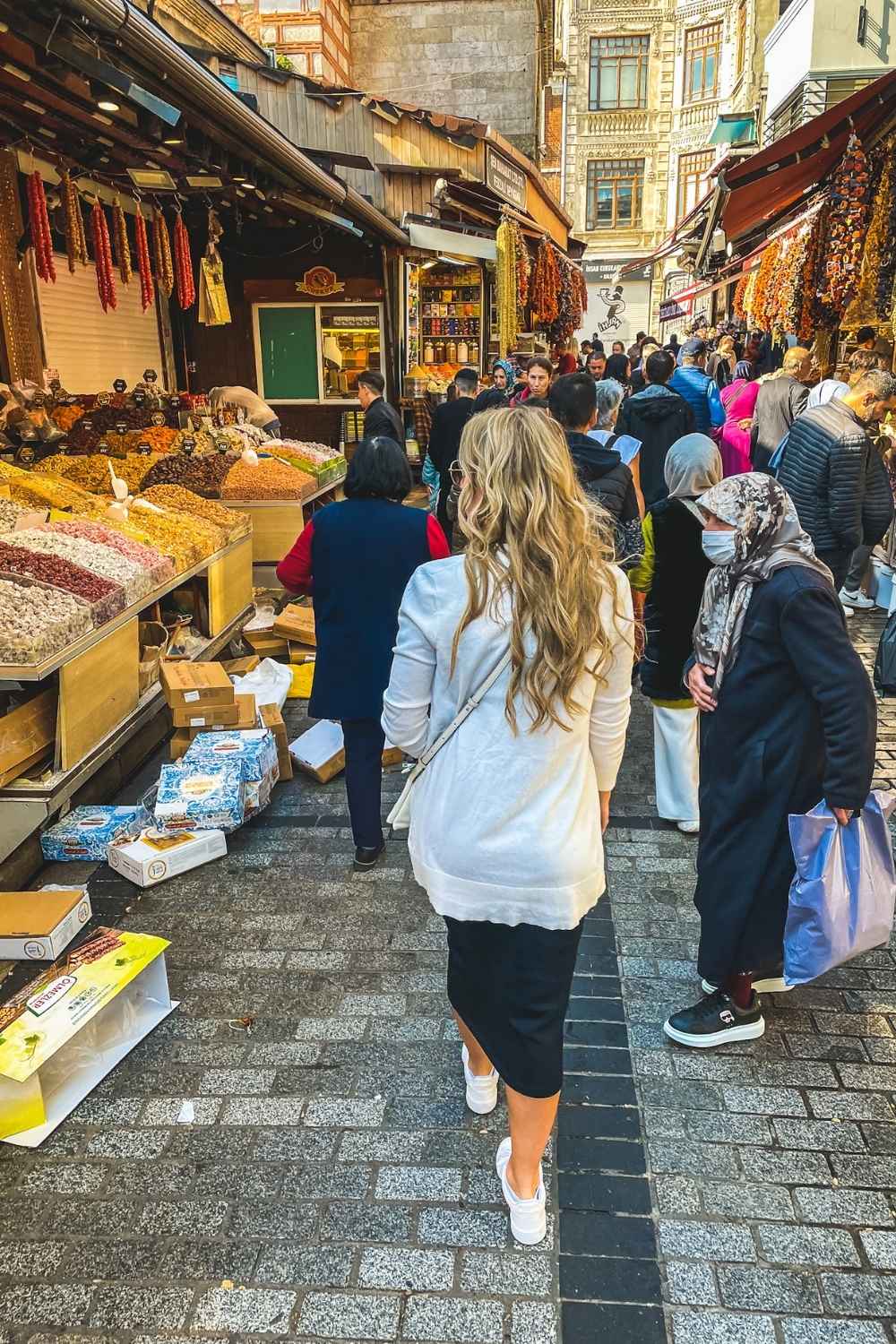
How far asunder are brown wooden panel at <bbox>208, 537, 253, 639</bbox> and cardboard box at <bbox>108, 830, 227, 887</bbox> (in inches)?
102

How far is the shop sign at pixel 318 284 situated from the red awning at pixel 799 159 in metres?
5.52

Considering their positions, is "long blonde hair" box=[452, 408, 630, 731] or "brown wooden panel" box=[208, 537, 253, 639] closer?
"long blonde hair" box=[452, 408, 630, 731]

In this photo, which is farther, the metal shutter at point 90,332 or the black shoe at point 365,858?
the metal shutter at point 90,332

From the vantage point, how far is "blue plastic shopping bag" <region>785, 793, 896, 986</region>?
270 centimetres

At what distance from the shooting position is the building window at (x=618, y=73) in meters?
42.2

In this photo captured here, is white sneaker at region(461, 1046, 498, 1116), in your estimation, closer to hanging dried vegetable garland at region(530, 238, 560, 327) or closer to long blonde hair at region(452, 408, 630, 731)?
long blonde hair at region(452, 408, 630, 731)

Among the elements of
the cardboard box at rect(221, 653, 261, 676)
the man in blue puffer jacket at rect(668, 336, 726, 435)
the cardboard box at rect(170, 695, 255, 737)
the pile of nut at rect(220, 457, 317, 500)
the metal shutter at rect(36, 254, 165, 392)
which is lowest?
the cardboard box at rect(221, 653, 261, 676)

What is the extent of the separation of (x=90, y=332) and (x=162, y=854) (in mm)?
7804

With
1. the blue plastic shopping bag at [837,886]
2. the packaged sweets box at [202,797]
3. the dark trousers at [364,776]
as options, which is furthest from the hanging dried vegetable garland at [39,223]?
the blue plastic shopping bag at [837,886]

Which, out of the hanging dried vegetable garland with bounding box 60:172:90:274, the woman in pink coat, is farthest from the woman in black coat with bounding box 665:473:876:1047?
the hanging dried vegetable garland with bounding box 60:172:90:274

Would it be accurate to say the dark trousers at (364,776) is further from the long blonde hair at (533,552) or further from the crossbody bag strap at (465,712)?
the long blonde hair at (533,552)

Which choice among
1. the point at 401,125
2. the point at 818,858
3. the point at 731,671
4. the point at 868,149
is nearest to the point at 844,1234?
the point at 818,858

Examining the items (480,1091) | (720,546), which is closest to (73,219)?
(720,546)

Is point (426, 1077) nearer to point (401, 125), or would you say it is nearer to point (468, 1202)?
point (468, 1202)
